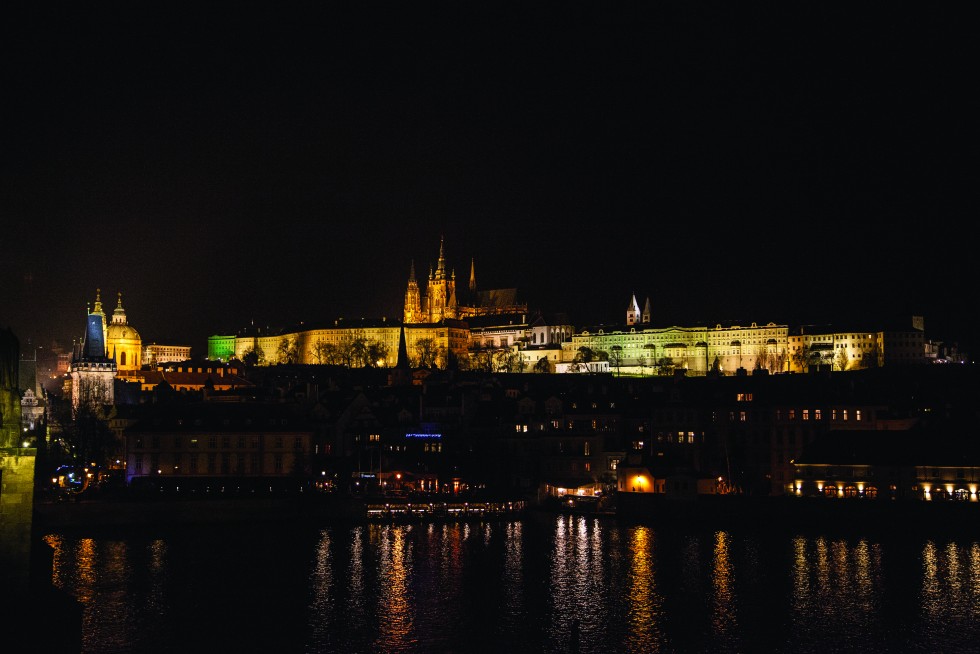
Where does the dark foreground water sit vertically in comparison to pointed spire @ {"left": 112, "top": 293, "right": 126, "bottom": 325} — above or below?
below

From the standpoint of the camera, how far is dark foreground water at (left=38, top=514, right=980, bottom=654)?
2939 cm

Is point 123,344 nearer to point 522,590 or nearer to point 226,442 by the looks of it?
point 226,442

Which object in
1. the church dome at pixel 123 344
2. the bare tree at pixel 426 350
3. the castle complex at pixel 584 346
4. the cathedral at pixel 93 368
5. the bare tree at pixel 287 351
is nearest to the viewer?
the cathedral at pixel 93 368

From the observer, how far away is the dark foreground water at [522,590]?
29391 mm

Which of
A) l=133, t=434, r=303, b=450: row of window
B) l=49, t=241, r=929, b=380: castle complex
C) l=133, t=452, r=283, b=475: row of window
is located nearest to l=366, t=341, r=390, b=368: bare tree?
l=49, t=241, r=929, b=380: castle complex

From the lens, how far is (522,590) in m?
35.6

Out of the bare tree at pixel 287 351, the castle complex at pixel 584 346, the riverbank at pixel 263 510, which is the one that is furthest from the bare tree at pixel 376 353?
the riverbank at pixel 263 510

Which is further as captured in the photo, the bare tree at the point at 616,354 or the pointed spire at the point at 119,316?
the bare tree at the point at 616,354

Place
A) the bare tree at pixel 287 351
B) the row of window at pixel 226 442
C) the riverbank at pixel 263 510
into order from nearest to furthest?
the riverbank at pixel 263 510 → the row of window at pixel 226 442 → the bare tree at pixel 287 351

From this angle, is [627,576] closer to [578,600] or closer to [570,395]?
[578,600]

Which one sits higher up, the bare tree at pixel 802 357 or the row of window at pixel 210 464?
the bare tree at pixel 802 357

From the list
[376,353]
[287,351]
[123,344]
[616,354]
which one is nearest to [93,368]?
[123,344]

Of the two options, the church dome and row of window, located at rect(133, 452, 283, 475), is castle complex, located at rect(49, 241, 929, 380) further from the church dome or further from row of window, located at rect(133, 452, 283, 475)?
row of window, located at rect(133, 452, 283, 475)

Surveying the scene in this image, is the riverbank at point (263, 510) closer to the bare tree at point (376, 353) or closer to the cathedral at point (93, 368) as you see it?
the cathedral at point (93, 368)
